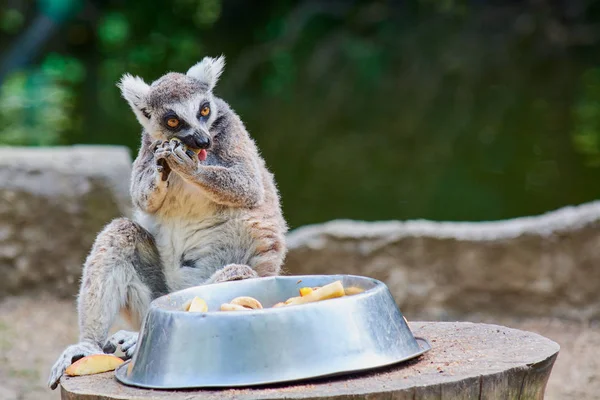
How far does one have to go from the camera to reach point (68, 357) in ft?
10.9

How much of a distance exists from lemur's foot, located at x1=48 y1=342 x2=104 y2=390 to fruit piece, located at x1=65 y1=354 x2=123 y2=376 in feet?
0.56

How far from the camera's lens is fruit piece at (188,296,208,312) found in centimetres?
292

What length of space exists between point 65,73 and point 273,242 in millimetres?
21685

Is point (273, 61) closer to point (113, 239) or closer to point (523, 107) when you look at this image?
point (523, 107)

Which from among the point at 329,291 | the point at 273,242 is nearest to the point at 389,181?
the point at 273,242

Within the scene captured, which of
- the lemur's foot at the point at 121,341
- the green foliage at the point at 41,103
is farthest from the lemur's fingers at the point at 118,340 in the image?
the green foliage at the point at 41,103

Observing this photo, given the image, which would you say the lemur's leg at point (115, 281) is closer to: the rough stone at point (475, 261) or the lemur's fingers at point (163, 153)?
the lemur's fingers at point (163, 153)

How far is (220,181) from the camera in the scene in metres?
3.80

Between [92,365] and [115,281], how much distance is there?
2.11 ft

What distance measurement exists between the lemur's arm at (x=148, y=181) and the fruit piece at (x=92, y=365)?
0.88 meters

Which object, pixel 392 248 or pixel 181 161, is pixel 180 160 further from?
pixel 392 248

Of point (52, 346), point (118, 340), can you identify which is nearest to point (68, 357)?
point (118, 340)

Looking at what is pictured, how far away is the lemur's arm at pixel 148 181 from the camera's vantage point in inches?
148

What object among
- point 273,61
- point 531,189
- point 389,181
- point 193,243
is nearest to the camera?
point 193,243
